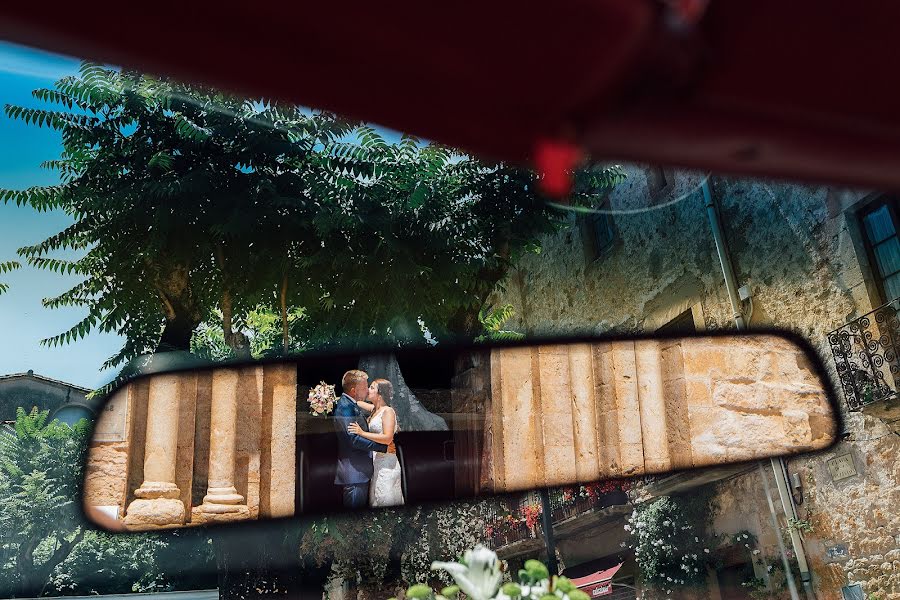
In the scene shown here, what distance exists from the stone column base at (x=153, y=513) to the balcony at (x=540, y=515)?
10551mm

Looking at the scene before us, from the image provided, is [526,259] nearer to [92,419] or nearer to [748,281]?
[748,281]

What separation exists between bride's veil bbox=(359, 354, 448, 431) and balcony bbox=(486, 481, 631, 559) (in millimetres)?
10254

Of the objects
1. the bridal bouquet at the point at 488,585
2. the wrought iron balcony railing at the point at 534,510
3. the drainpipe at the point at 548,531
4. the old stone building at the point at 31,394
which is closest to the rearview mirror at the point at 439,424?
the bridal bouquet at the point at 488,585

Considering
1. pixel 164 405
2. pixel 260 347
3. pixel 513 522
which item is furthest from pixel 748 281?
pixel 164 405

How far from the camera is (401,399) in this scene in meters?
2.41

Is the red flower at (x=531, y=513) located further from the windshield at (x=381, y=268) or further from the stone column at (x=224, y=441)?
the stone column at (x=224, y=441)

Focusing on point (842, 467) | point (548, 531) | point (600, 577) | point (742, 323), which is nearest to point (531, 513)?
point (548, 531)

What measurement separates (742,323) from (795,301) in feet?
2.78

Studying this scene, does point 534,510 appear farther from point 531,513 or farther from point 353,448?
point 353,448

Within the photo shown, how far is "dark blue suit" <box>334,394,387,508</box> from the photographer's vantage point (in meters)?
2.44

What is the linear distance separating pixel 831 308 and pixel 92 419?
8.74 m

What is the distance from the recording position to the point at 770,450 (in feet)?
8.01

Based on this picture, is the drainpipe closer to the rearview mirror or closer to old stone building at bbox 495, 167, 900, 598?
old stone building at bbox 495, 167, 900, 598

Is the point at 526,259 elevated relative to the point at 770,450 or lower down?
elevated
